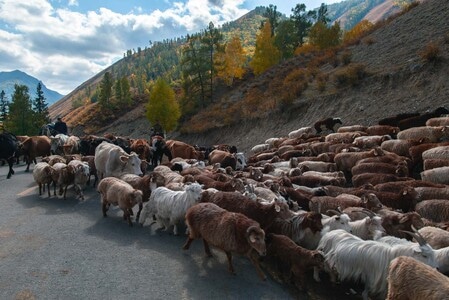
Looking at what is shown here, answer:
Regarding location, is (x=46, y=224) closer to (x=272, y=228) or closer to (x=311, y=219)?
(x=272, y=228)

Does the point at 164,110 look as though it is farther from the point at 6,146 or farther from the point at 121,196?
the point at 121,196

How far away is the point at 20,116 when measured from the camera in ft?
160

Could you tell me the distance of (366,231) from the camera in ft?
25.5

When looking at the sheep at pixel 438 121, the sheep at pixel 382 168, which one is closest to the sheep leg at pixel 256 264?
the sheep at pixel 382 168

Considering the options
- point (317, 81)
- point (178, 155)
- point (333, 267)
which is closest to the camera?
point (333, 267)

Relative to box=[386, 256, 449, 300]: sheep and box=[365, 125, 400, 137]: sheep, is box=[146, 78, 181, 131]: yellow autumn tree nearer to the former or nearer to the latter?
box=[365, 125, 400, 137]: sheep

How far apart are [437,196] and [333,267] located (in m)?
4.61

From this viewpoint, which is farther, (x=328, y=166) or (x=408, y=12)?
(x=408, y=12)

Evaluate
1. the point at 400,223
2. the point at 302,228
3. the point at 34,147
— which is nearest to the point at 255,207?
the point at 302,228

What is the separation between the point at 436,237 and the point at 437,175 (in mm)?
5297

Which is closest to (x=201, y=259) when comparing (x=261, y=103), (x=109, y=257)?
(x=109, y=257)

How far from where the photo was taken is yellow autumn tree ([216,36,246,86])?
205 feet

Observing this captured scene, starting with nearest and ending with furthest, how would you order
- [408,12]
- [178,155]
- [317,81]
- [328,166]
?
[328,166] → [178,155] → [317,81] → [408,12]

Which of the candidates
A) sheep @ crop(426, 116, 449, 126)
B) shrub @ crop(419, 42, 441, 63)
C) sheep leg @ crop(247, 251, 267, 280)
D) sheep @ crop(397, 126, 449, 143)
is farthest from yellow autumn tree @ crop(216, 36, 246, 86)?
sheep leg @ crop(247, 251, 267, 280)
